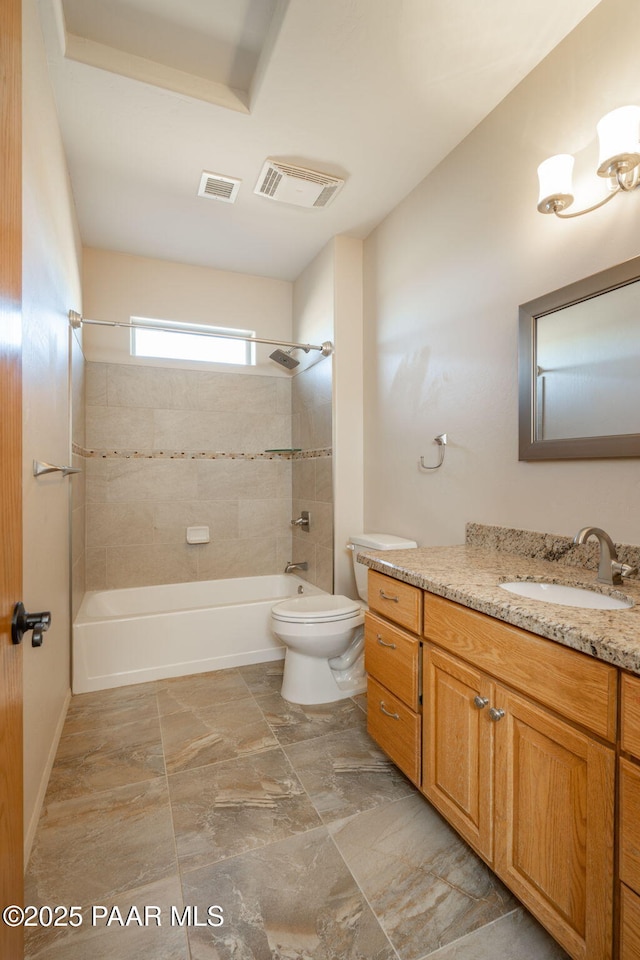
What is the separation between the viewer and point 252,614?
2.73 metres

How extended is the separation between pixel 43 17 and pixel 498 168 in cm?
170

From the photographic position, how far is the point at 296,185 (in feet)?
7.65

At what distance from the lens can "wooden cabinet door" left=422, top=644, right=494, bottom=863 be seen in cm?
116

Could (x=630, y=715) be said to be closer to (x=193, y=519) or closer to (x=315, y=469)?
(x=315, y=469)

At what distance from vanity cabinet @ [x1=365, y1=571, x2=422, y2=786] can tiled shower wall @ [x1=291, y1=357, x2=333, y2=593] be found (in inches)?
45.7

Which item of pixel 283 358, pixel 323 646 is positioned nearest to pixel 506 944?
pixel 323 646

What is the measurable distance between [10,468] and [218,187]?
2.27 metres

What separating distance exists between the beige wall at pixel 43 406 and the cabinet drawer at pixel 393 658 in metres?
1.17

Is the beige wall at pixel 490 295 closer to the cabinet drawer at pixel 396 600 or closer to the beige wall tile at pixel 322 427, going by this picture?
the beige wall tile at pixel 322 427

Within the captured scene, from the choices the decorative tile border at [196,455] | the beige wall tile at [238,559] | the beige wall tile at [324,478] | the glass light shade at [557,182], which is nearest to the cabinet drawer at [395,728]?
the beige wall tile at [324,478]

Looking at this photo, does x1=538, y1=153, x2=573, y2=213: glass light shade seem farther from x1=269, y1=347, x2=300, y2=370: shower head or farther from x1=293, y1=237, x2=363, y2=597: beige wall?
x1=269, y1=347, x2=300, y2=370: shower head

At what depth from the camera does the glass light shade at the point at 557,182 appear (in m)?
1.41

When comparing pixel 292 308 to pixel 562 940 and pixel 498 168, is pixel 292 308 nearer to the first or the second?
pixel 498 168

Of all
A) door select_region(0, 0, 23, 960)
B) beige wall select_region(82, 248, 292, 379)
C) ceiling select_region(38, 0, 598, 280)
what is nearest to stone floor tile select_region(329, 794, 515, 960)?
door select_region(0, 0, 23, 960)
